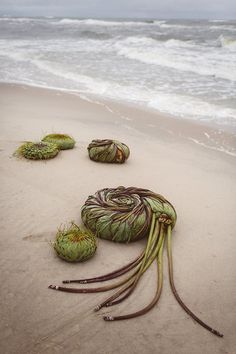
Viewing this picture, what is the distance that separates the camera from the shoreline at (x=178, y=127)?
646cm

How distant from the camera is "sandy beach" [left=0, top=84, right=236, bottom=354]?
8.21 ft

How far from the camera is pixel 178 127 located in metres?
7.33

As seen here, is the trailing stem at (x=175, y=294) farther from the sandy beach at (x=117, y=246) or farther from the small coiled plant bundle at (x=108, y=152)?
the small coiled plant bundle at (x=108, y=152)

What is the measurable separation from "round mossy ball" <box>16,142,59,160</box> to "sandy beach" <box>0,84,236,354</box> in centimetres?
10

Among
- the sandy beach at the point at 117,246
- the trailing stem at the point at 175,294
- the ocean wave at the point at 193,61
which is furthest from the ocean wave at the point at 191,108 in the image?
the trailing stem at the point at 175,294

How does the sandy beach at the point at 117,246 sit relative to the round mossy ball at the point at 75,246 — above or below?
below

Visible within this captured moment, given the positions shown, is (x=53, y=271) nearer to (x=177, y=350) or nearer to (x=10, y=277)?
(x=10, y=277)

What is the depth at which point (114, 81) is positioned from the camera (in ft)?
38.7

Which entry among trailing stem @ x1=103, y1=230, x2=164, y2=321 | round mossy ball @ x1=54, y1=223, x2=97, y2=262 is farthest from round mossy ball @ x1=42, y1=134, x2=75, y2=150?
trailing stem @ x1=103, y1=230, x2=164, y2=321

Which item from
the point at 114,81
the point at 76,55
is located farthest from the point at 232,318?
the point at 76,55

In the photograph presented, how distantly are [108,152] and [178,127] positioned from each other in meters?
2.64

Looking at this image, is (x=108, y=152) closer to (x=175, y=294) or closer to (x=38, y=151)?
(x=38, y=151)

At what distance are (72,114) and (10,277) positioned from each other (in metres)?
5.59

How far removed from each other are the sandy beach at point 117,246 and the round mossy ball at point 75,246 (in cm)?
8
